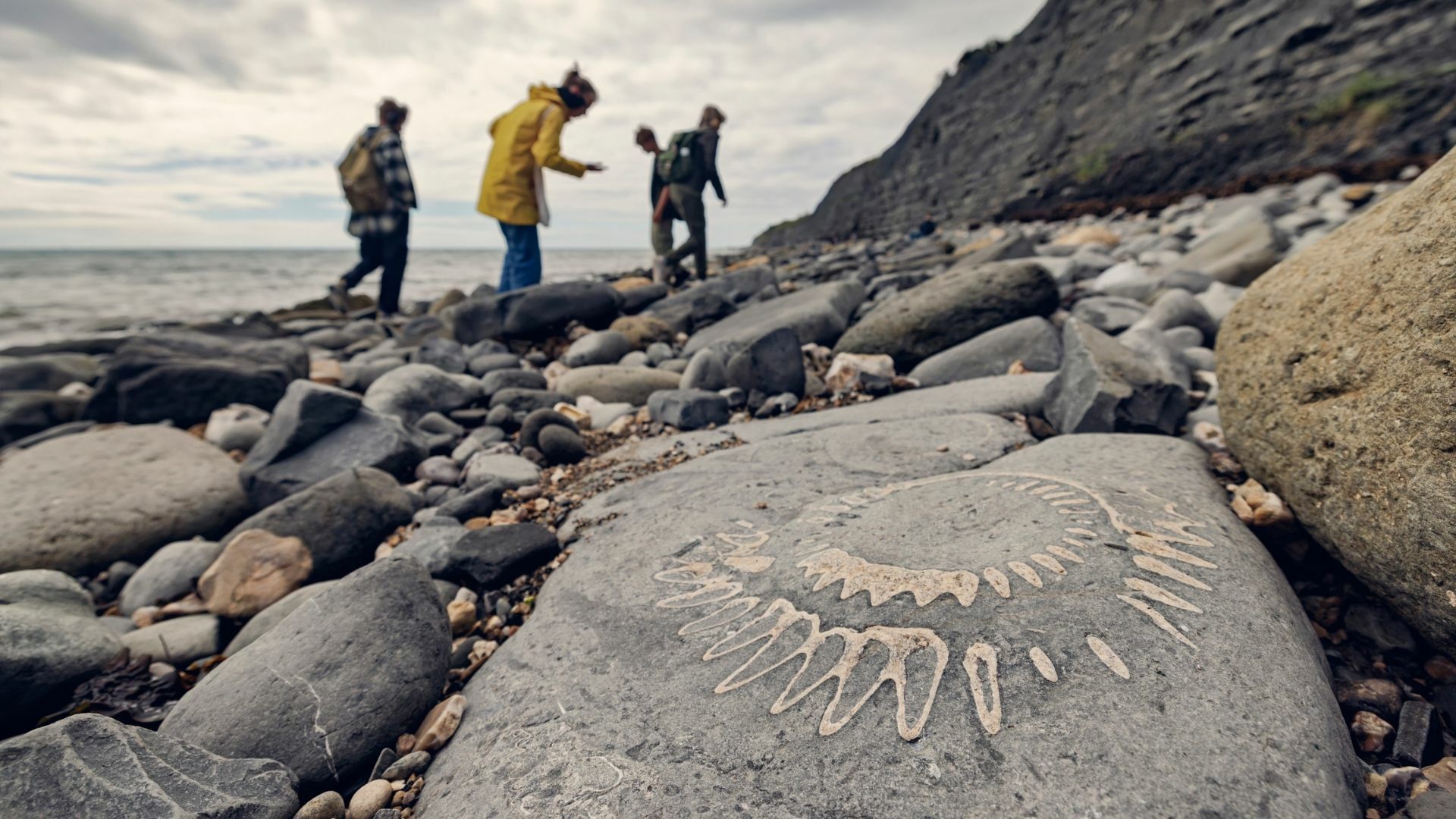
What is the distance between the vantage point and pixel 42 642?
1551 millimetres

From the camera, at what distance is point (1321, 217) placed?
16.8 feet

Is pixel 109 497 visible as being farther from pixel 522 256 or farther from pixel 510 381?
pixel 522 256

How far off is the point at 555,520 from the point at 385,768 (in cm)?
106

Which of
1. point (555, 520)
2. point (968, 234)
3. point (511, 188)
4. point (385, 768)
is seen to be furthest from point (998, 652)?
point (968, 234)

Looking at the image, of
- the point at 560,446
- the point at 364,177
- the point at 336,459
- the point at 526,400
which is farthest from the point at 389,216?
the point at 560,446

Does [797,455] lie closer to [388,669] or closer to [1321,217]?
[388,669]

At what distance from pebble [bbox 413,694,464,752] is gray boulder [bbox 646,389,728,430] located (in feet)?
6.31

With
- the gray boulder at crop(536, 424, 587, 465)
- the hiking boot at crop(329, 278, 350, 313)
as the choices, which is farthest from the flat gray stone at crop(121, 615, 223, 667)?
the hiking boot at crop(329, 278, 350, 313)

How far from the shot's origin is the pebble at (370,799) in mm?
1209

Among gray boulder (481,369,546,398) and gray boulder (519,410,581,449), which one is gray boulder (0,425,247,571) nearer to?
gray boulder (519,410,581,449)

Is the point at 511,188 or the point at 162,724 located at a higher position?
the point at 511,188

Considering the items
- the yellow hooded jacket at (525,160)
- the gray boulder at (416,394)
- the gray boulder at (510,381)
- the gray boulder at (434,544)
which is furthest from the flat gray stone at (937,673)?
the yellow hooded jacket at (525,160)

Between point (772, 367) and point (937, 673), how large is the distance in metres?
2.49

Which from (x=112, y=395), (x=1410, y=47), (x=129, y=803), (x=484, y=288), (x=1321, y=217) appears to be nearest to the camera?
(x=129, y=803)
